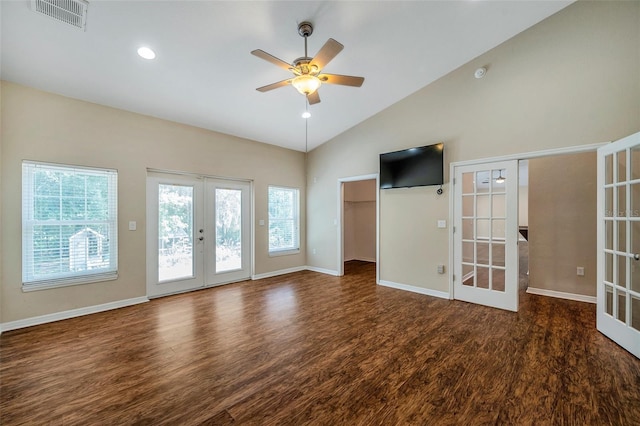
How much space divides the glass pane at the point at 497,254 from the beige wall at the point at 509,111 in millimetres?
635

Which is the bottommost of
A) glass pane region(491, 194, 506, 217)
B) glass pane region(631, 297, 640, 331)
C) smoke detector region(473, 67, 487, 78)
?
glass pane region(631, 297, 640, 331)

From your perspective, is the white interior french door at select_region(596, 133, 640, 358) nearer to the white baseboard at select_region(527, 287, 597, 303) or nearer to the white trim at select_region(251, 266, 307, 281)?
the white baseboard at select_region(527, 287, 597, 303)

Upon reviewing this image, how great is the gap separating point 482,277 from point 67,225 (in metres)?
5.93

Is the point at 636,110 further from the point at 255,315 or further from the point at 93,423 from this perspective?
the point at 93,423

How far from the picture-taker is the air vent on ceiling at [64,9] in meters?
2.29

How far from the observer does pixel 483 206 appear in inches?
153

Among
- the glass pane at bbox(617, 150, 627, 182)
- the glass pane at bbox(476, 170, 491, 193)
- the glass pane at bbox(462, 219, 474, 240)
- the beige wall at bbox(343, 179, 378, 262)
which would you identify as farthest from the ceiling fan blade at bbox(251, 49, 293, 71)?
the beige wall at bbox(343, 179, 378, 262)

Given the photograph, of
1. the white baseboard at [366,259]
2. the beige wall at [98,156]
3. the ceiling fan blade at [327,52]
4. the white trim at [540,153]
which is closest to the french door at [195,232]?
the beige wall at [98,156]

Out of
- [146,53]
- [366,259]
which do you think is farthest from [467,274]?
[146,53]

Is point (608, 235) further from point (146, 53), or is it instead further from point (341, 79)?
point (146, 53)

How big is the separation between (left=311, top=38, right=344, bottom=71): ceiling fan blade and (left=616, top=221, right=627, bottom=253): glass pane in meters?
3.47

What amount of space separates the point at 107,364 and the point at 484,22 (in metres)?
5.60

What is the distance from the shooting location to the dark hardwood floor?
6.03 ft

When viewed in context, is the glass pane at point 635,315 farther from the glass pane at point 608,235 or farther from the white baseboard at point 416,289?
the white baseboard at point 416,289
